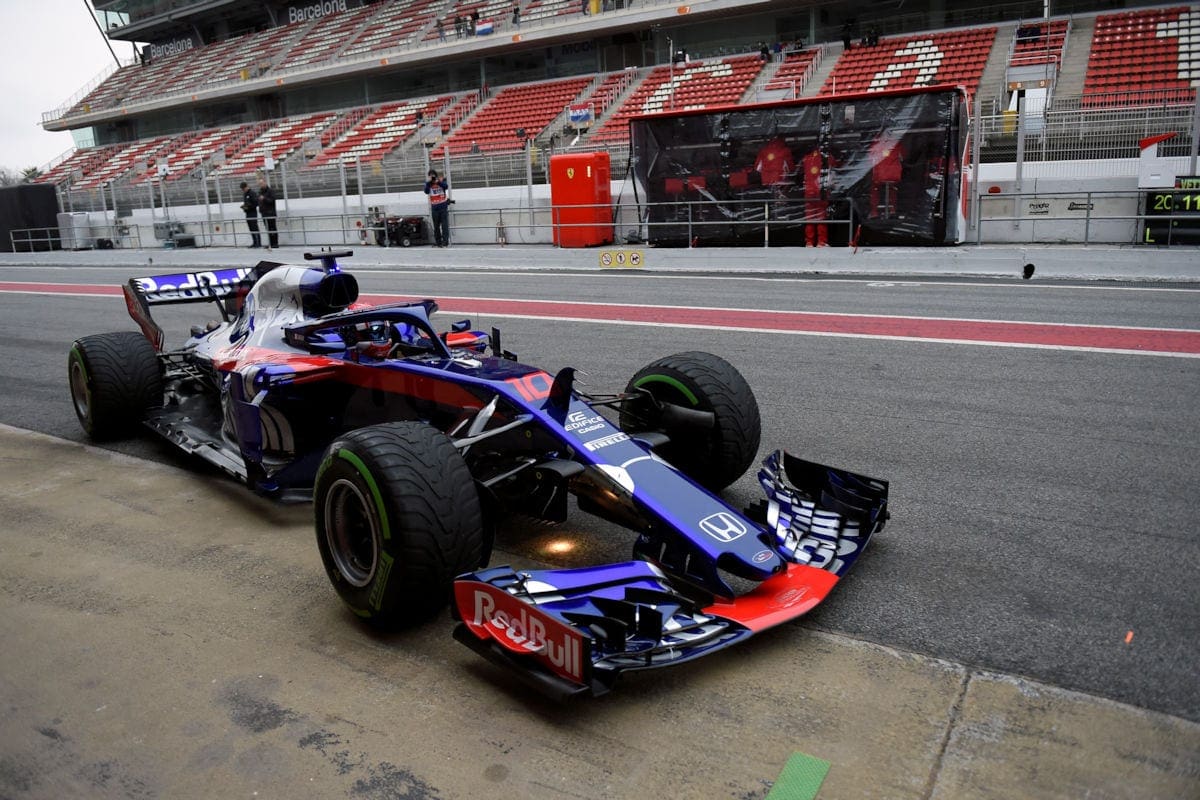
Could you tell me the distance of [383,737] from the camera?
9.41 ft

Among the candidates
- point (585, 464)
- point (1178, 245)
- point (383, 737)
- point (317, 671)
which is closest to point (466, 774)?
point (383, 737)

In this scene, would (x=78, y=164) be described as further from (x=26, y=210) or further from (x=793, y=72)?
(x=793, y=72)

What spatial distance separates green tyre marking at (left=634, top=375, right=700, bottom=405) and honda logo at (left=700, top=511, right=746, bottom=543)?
96cm

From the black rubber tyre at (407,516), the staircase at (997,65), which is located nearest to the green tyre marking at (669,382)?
the black rubber tyre at (407,516)

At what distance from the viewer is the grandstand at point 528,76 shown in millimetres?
21828

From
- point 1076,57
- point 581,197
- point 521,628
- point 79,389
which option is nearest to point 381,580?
point 521,628

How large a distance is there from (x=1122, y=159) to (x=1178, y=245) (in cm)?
222

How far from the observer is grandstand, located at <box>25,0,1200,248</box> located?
2183cm

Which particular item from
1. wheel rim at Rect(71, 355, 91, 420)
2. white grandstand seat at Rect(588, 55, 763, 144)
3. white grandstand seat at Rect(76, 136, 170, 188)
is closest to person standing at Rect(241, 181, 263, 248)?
white grandstand seat at Rect(588, 55, 763, 144)

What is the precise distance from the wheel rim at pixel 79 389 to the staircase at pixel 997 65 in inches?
817

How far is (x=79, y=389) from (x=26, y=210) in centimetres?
3063

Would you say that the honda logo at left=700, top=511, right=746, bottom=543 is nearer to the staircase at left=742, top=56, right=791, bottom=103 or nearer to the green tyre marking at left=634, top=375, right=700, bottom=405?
the green tyre marking at left=634, top=375, right=700, bottom=405

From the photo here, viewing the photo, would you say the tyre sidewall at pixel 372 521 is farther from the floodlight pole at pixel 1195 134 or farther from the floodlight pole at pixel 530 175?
the floodlight pole at pixel 530 175

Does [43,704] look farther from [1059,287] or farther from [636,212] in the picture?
[636,212]
